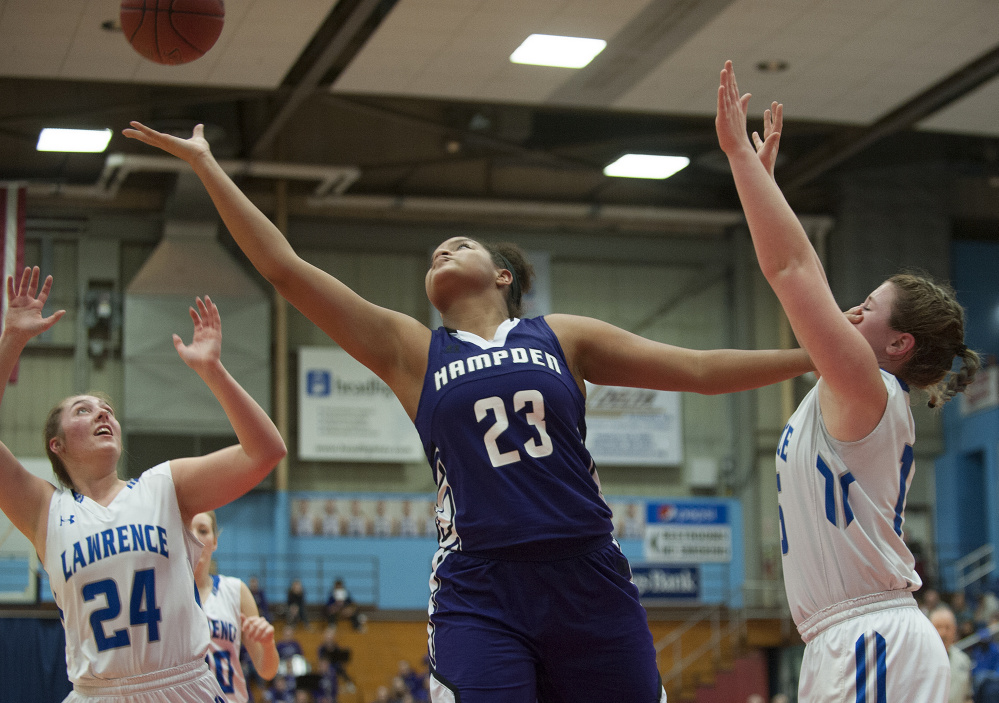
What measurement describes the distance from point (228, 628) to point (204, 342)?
261cm

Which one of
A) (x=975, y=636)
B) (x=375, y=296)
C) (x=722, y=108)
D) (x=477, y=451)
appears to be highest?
(x=375, y=296)

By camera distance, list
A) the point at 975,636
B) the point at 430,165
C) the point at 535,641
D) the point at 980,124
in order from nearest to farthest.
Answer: the point at 535,641 < the point at 975,636 < the point at 980,124 < the point at 430,165

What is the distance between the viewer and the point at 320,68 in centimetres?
1628

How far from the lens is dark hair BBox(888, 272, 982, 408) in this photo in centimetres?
323

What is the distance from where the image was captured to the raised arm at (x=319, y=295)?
10.4 feet

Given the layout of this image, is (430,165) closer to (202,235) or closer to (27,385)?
(202,235)

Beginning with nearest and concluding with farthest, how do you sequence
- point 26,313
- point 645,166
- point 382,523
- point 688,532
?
point 26,313 → point 645,166 → point 382,523 → point 688,532

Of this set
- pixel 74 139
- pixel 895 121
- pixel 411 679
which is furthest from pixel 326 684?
pixel 895 121

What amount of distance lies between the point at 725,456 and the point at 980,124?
789cm

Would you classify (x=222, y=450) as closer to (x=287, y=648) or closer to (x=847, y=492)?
(x=847, y=492)

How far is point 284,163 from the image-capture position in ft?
67.4

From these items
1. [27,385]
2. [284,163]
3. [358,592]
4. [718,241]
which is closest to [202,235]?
[284,163]

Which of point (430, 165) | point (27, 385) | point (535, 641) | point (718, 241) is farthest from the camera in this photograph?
point (718, 241)

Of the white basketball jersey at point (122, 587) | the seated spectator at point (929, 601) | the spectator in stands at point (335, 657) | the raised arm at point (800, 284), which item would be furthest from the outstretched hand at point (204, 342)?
the seated spectator at point (929, 601)
